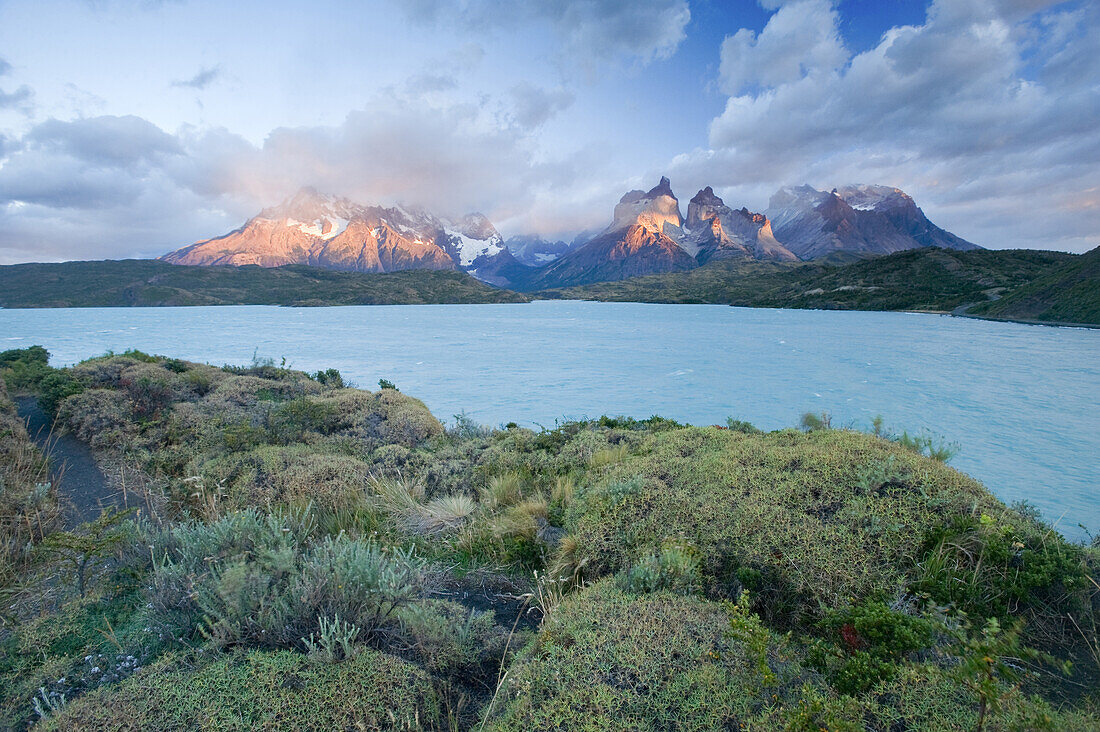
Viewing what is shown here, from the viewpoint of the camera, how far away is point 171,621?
10.8ft

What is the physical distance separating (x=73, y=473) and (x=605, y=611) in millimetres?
9818

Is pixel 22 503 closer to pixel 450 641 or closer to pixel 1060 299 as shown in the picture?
pixel 450 641

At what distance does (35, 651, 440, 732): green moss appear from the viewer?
2.47 metres

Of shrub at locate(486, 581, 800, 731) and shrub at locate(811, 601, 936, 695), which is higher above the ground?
shrub at locate(811, 601, 936, 695)

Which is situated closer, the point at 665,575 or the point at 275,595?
the point at 275,595

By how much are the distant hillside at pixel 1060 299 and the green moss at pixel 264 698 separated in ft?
277

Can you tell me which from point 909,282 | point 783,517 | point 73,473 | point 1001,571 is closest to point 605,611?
Result: point 783,517

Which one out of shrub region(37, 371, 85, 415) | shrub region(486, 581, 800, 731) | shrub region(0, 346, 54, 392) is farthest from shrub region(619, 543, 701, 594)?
shrub region(0, 346, 54, 392)

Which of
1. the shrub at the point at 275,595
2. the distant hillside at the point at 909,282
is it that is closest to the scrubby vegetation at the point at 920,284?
the distant hillside at the point at 909,282

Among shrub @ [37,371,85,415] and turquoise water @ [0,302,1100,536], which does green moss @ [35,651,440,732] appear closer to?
shrub @ [37,371,85,415]

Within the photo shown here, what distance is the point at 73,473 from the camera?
810 centimetres

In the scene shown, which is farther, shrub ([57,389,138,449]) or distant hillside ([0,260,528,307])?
distant hillside ([0,260,528,307])

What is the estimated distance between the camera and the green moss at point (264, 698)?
247 cm

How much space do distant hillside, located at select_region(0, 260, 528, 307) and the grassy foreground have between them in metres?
134
